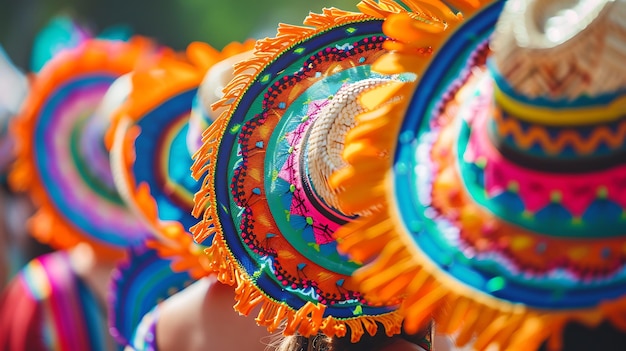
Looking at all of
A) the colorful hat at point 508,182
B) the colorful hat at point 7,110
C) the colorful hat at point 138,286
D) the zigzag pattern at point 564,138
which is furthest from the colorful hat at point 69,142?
the zigzag pattern at point 564,138

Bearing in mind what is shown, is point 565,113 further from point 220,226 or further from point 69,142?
point 69,142

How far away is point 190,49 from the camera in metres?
2.43

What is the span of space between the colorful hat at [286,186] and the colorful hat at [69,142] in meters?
1.82

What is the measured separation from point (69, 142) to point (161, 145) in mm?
981

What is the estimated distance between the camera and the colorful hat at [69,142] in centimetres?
331

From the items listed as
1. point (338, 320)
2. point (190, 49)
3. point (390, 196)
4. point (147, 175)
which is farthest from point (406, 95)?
point (147, 175)

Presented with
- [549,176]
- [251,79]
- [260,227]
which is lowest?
[260,227]

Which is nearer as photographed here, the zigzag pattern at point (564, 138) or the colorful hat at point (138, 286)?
the zigzag pattern at point (564, 138)

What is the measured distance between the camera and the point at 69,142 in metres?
3.44

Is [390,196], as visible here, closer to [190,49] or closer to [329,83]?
[329,83]

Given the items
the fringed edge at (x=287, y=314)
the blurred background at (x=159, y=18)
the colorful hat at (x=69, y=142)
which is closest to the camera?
the fringed edge at (x=287, y=314)

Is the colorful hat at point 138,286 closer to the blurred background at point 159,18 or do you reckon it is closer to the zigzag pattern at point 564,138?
the zigzag pattern at point 564,138

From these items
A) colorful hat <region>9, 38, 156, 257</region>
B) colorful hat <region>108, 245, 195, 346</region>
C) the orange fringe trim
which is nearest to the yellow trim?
the orange fringe trim

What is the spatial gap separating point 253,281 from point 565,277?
69cm
